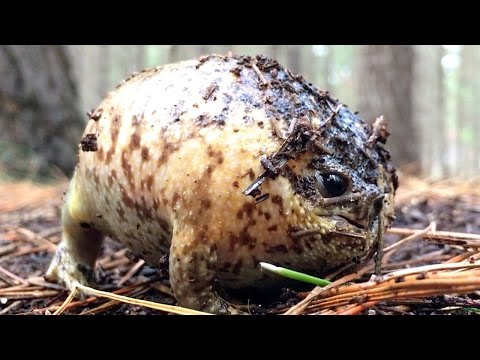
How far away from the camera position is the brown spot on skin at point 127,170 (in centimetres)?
172

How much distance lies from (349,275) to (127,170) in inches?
32.5

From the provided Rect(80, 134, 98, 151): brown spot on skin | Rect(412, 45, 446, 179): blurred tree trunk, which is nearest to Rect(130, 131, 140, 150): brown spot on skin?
Rect(80, 134, 98, 151): brown spot on skin

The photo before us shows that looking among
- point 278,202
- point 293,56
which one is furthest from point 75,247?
point 293,56

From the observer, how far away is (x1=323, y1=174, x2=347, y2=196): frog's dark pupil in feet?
5.21

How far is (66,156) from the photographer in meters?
5.48

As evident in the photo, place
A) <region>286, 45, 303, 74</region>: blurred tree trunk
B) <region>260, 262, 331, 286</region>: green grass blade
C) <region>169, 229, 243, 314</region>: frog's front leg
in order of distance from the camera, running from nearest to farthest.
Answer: <region>260, 262, 331, 286</region>: green grass blade < <region>169, 229, 243, 314</region>: frog's front leg < <region>286, 45, 303, 74</region>: blurred tree trunk

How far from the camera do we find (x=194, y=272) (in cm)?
153

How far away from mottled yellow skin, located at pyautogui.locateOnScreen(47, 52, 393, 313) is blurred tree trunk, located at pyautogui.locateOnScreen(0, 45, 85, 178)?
12.7ft

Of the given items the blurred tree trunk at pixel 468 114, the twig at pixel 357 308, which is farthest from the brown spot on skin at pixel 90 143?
the blurred tree trunk at pixel 468 114

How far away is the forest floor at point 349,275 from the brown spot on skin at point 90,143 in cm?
50

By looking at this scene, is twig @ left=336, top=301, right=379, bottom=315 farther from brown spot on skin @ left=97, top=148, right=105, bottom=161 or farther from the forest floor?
brown spot on skin @ left=97, top=148, right=105, bottom=161
